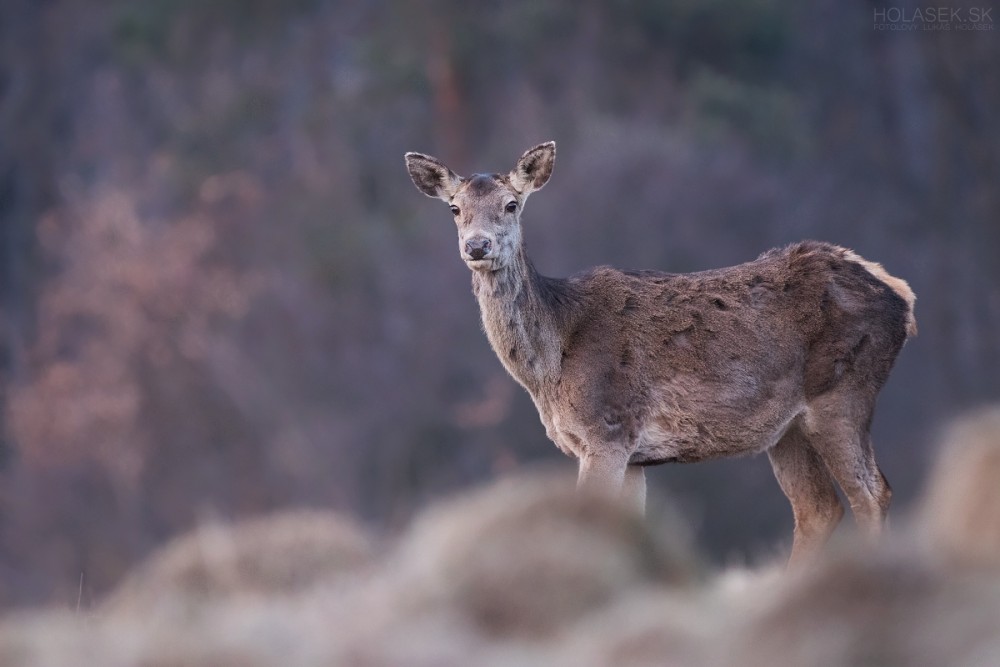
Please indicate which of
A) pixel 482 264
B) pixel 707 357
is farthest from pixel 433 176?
pixel 707 357

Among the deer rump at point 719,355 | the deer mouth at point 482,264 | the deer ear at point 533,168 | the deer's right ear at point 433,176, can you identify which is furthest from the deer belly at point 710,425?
the deer's right ear at point 433,176

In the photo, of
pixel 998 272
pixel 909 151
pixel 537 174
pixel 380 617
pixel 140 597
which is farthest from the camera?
pixel 909 151

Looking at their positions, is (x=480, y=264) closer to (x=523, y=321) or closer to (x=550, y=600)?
(x=523, y=321)

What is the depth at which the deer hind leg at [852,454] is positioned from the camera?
11219 mm

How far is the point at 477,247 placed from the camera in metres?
11.2

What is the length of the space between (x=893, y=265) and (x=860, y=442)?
31189 millimetres

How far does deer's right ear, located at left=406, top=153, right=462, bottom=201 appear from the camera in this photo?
40.4 feet

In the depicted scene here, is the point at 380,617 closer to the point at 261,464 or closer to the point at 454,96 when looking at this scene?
the point at 261,464

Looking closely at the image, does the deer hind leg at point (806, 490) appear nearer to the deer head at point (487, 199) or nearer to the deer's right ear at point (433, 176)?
the deer head at point (487, 199)

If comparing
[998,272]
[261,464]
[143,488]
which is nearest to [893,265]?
[998,272]

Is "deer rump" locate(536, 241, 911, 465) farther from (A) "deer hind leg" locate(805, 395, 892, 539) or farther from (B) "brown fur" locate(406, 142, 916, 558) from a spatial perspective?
(A) "deer hind leg" locate(805, 395, 892, 539)

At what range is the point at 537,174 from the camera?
1230 centimetres

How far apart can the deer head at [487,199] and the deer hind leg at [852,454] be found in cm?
213

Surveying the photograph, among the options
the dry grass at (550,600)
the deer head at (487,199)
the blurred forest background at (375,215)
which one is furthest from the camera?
the blurred forest background at (375,215)
